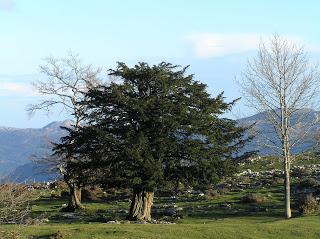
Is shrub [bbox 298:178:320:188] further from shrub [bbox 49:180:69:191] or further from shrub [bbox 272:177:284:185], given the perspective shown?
shrub [bbox 49:180:69:191]

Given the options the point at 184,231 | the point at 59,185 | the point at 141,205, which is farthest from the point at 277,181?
the point at 184,231

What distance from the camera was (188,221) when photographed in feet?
127

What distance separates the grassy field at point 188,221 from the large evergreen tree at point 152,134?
126 inches

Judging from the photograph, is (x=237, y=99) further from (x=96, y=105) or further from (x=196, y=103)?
(x=96, y=105)

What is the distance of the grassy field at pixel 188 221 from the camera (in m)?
27.6

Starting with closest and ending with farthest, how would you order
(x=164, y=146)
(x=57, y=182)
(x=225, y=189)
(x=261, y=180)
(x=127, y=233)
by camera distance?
(x=127, y=233) → (x=164, y=146) → (x=225, y=189) → (x=261, y=180) → (x=57, y=182)

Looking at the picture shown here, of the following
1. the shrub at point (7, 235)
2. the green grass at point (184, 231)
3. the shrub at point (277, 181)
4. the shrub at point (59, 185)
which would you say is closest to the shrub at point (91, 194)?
the shrub at point (59, 185)

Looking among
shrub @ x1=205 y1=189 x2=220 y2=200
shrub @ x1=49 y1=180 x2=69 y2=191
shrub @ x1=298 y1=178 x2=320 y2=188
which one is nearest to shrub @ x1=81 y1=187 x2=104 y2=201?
shrub @ x1=49 y1=180 x2=69 y2=191

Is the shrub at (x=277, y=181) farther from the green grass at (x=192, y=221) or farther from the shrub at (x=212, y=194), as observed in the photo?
the shrub at (x=212, y=194)

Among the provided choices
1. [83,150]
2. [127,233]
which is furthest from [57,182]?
[127,233]

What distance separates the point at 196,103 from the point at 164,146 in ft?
14.1

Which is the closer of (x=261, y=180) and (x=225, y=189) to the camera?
(x=225, y=189)

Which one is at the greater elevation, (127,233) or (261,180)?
(261,180)

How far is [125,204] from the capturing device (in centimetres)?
5431
